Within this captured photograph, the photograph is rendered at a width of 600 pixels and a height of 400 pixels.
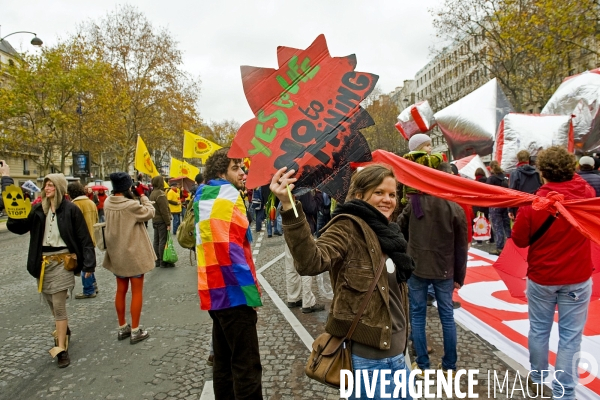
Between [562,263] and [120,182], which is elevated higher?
[120,182]

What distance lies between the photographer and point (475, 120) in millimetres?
7816

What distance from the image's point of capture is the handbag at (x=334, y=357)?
190 cm

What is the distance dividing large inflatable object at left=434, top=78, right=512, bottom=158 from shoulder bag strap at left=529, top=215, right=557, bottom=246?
538 cm

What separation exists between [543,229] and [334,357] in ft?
6.34

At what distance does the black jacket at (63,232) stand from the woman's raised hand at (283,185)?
9.97 feet

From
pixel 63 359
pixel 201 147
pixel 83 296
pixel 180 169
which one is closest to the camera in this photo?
pixel 63 359

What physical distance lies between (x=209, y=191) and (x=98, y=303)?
13.9 ft

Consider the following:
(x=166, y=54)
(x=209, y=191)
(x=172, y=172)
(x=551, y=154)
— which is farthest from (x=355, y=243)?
(x=166, y=54)

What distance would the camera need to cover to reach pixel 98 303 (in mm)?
5926

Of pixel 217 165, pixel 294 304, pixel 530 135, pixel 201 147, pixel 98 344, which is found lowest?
pixel 98 344

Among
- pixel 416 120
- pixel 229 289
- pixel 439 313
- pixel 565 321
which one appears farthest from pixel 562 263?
pixel 416 120

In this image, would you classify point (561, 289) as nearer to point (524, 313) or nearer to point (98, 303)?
point (524, 313)

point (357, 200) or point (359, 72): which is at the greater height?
point (359, 72)

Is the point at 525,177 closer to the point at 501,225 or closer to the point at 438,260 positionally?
the point at 501,225
